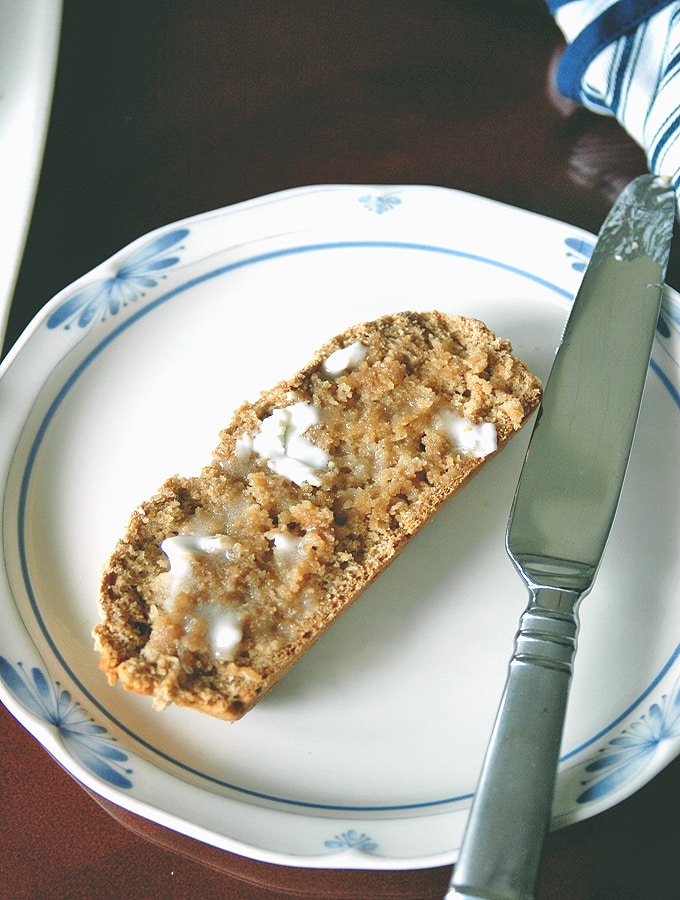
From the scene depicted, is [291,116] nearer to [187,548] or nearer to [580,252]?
[580,252]

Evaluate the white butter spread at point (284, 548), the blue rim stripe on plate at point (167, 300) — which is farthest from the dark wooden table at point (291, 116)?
the white butter spread at point (284, 548)

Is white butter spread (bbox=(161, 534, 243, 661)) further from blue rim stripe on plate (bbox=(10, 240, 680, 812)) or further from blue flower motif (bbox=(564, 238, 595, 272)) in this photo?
blue flower motif (bbox=(564, 238, 595, 272))

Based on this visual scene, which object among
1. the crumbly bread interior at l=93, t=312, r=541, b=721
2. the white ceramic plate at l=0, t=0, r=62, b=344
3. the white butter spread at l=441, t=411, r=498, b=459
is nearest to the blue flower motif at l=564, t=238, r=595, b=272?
the crumbly bread interior at l=93, t=312, r=541, b=721

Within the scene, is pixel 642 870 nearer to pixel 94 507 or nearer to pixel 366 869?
pixel 366 869

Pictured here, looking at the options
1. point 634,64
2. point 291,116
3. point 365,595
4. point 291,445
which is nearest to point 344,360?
point 291,445

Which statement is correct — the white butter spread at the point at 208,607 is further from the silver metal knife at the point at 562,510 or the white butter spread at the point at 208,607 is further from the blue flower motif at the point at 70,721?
the silver metal knife at the point at 562,510

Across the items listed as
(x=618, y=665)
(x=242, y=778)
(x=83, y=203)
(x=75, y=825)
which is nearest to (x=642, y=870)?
(x=618, y=665)
